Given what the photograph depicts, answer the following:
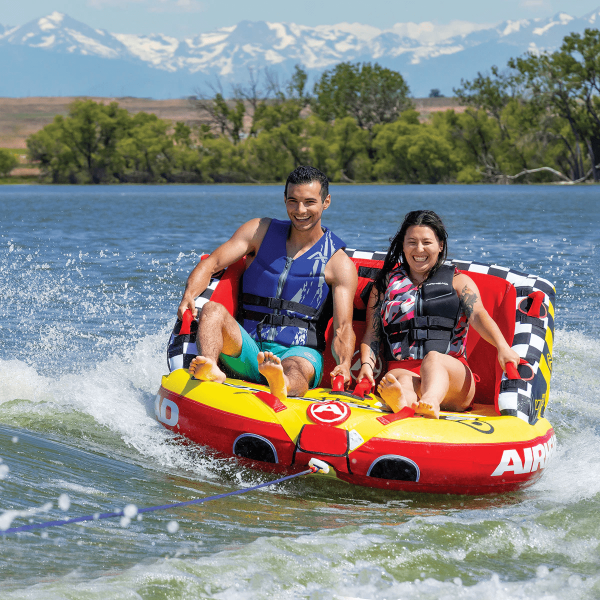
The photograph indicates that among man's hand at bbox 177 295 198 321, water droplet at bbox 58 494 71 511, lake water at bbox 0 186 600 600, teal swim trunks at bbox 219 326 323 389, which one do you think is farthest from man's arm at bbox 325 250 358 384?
water droplet at bbox 58 494 71 511

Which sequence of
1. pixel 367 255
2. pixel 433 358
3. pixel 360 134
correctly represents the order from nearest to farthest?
pixel 433 358 < pixel 367 255 < pixel 360 134

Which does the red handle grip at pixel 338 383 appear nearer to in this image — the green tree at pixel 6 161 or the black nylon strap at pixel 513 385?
the black nylon strap at pixel 513 385

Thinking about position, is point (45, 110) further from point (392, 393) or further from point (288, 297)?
point (392, 393)

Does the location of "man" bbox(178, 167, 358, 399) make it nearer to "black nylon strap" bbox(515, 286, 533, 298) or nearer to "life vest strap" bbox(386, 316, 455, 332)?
"life vest strap" bbox(386, 316, 455, 332)

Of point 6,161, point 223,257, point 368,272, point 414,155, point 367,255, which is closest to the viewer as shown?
point 223,257

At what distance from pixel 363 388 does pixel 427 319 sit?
44 centimetres

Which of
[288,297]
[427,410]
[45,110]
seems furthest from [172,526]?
[45,110]

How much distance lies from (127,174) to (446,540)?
5490 cm

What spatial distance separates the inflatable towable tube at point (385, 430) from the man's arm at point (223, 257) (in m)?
0.16

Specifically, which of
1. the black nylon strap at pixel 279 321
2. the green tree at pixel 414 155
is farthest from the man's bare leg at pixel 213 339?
the green tree at pixel 414 155

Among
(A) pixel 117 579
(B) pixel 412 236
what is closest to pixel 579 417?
(B) pixel 412 236

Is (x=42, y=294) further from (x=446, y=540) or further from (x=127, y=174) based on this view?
(x=127, y=174)

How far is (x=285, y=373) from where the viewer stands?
3.64 meters

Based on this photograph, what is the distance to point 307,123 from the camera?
2232 inches
